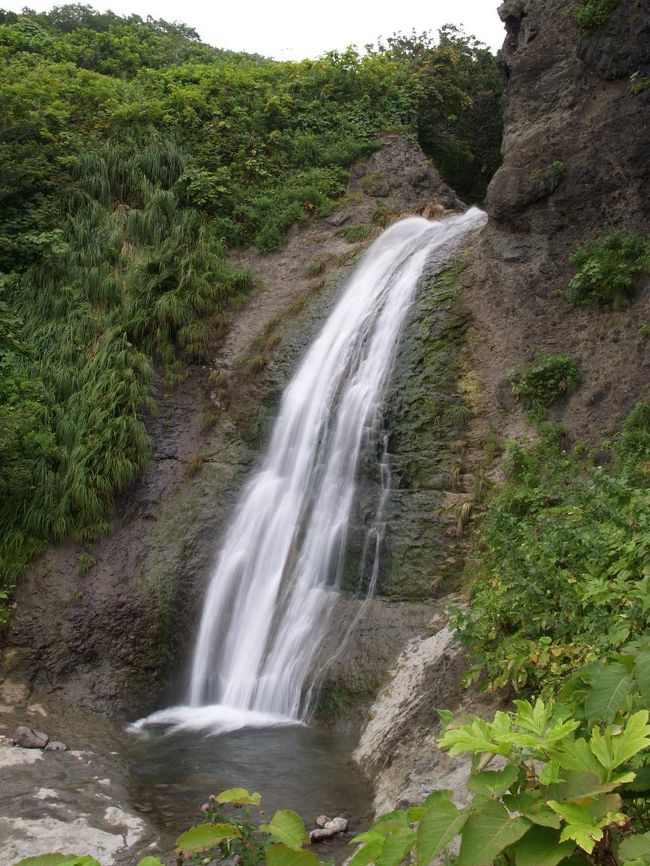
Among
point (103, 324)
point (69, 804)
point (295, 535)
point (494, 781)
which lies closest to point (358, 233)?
point (103, 324)

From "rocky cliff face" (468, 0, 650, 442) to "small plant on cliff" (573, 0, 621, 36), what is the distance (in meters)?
0.09

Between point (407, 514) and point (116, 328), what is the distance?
19.8ft

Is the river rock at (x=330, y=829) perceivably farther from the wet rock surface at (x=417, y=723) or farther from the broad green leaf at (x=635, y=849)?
the broad green leaf at (x=635, y=849)

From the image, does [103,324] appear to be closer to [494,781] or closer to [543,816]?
[494,781]

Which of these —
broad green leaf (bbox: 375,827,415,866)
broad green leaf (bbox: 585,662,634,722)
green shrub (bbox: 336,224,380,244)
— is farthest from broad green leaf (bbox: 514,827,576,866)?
green shrub (bbox: 336,224,380,244)

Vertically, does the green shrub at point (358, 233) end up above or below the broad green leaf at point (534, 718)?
above

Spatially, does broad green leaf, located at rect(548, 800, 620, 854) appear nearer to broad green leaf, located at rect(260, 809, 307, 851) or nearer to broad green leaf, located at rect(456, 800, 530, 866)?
broad green leaf, located at rect(456, 800, 530, 866)

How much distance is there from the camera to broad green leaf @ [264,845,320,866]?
1.79 metres

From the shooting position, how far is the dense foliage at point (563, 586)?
4.40 meters

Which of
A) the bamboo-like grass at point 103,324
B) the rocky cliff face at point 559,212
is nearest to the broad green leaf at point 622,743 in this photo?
the rocky cliff face at point 559,212

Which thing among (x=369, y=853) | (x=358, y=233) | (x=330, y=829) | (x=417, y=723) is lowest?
(x=330, y=829)

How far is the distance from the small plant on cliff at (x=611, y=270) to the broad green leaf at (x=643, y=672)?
7.72 metres

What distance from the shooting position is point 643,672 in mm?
2029

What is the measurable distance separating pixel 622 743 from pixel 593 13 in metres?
11.2
